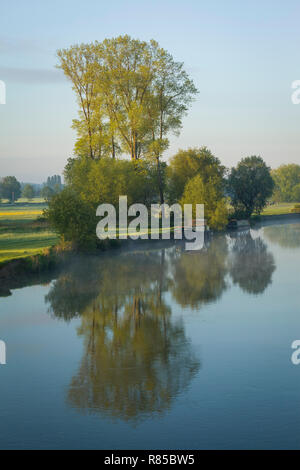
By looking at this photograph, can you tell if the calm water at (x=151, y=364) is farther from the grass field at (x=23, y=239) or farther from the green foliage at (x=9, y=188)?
the green foliage at (x=9, y=188)

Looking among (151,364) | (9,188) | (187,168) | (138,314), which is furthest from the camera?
(9,188)

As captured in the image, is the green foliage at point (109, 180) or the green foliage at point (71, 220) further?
the green foliage at point (109, 180)

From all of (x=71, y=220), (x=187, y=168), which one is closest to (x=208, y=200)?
(x=187, y=168)

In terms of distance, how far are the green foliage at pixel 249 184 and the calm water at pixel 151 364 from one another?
59.1 metres

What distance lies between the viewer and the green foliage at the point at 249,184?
9056cm

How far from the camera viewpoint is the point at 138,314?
23.5 meters

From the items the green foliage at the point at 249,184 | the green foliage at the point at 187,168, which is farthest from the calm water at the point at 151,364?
the green foliage at the point at 249,184

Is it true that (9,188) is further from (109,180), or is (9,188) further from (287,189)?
(109,180)

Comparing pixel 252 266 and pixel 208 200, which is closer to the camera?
pixel 252 266

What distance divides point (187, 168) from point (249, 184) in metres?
17.9

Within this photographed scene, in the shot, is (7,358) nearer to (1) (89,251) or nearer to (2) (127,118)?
(1) (89,251)

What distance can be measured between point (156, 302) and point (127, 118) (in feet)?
132
